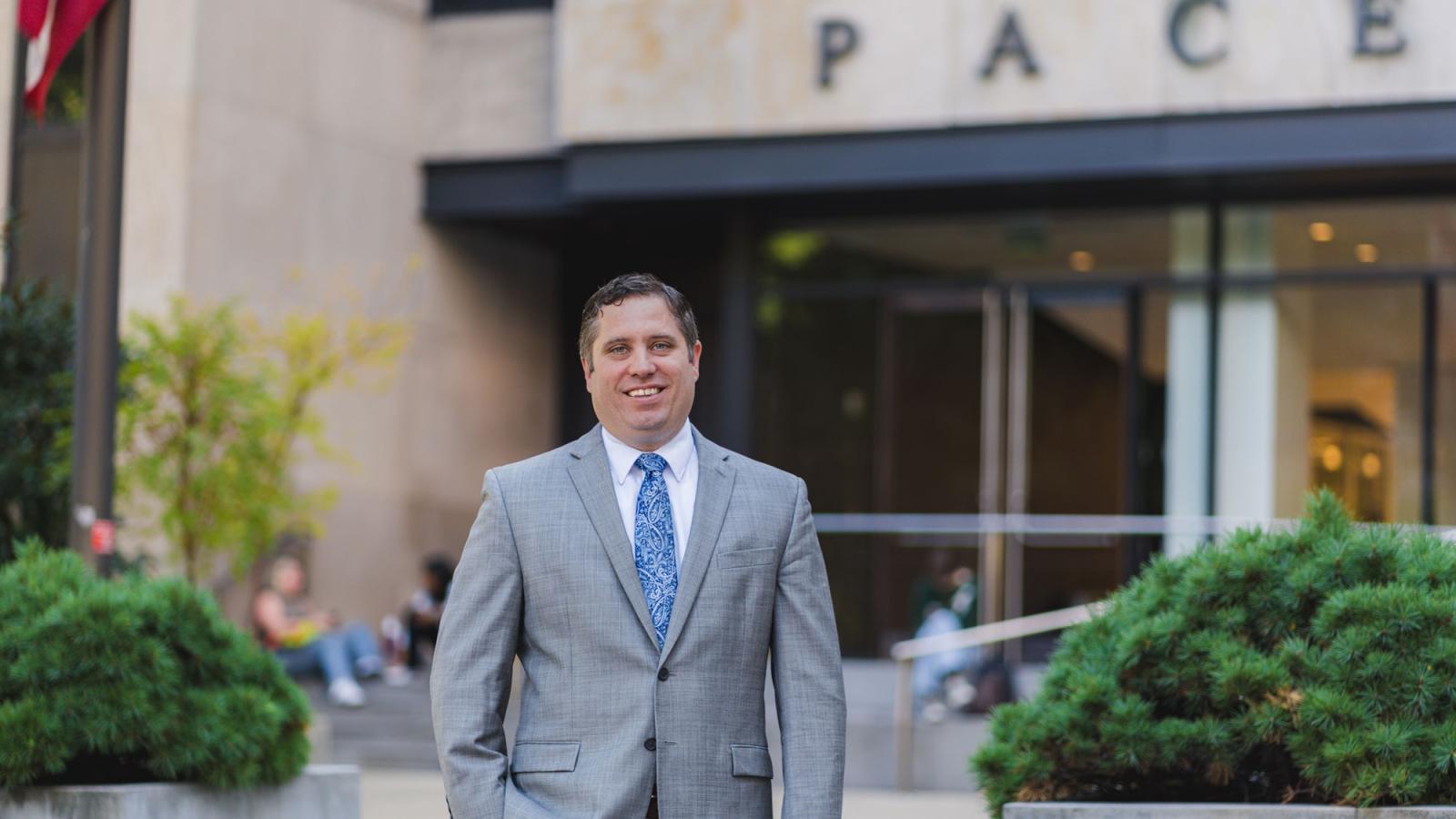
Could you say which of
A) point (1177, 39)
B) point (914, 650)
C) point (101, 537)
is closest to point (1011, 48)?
point (1177, 39)

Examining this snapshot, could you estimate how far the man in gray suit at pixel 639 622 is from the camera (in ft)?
13.5

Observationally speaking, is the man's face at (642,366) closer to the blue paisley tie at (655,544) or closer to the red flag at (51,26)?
the blue paisley tie at (655,544)

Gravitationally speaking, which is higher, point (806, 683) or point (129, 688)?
point (806, 683)

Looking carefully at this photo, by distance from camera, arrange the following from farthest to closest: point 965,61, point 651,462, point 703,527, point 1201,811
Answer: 1. point 965,61
2. point 1201,811
3. point 651,462
4. point 703,527

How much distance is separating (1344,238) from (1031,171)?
117 inches

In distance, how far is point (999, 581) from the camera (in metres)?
18.8

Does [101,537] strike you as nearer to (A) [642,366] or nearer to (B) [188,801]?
(B) [188,801]

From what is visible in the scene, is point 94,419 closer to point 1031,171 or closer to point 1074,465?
point 1031,171

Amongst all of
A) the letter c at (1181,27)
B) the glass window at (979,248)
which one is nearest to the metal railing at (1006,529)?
the glass window at (979,248)

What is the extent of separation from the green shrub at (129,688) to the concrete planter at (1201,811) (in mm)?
2787

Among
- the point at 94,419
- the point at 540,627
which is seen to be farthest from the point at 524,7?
the point at 540,627

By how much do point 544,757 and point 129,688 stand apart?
3.26m

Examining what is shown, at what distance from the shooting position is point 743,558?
426 centimetres

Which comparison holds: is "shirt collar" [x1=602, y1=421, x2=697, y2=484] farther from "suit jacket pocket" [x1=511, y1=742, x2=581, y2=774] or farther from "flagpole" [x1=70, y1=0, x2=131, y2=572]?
"flagpole" [x1=70, y1=0, x2=131, y2=572]
